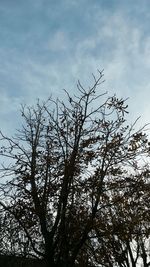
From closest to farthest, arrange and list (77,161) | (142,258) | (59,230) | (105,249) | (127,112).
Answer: (59,230) < (77,161) < (127,112) < (105,249) < (142,258)

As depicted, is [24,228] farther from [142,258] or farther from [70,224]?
[142,258]

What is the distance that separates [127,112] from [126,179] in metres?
2.10

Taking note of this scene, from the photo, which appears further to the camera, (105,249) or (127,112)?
(105,249)

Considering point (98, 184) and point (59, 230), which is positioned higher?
point (98, 184)

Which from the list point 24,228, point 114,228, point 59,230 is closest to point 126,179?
point 114,228

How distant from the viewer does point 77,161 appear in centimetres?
1067

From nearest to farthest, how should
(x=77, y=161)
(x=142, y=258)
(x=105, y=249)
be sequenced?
(x=77, y=161)
(x=105, y=249)
(x=142, y=258)

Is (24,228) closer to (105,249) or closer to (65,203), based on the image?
(65,203)

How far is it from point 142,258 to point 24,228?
12550 mm

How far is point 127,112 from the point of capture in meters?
11.4

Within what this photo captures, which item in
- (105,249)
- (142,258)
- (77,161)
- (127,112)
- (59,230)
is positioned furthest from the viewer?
(142,258)

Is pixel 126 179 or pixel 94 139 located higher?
pixel 94 139

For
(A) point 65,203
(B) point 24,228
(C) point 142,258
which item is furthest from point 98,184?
(C) point 142,258

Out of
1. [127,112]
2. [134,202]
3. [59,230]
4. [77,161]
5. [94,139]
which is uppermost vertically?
[127,112]
